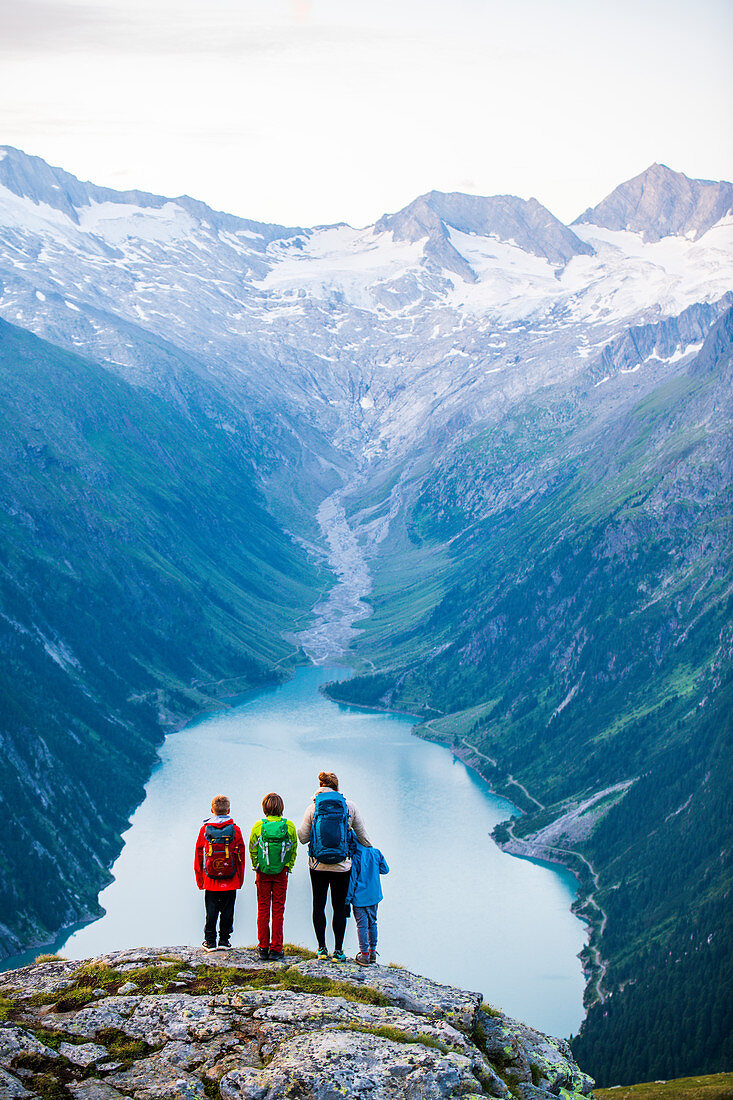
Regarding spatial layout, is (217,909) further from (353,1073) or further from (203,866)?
(353,1073)

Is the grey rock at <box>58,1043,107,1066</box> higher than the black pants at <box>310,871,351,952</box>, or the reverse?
the black pants at <box>310,871,351,952</box>

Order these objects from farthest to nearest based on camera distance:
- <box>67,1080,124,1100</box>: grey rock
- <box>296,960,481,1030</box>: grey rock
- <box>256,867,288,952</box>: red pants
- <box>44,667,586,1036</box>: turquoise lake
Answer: <box>44,667,586,1036</box>: turquoise lake
<box>256,867,288,952</box>: red pants
<box>296,960,481,1030</box>: grey rock
<box>67,1080,124,1100</box>: grey rock

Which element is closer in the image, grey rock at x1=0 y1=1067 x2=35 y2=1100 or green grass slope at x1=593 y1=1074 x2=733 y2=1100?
grey rock at x1=0 y1=1067 x2=35 y2=1100

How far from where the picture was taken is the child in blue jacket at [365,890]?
3106 centimetres

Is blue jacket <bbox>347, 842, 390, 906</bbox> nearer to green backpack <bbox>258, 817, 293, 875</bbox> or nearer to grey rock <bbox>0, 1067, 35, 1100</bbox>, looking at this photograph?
green backpack <bbox>258, 817, 293, 875</bbox>

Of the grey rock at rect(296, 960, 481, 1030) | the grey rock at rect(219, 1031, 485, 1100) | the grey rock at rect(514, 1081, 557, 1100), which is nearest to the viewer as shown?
the grey rock at rect(219, 1031, 485, 1100)

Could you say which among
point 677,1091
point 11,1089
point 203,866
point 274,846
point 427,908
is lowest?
point 11,1089

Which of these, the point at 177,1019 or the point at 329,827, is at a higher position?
the point at 329,827

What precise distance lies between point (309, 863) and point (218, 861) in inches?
105

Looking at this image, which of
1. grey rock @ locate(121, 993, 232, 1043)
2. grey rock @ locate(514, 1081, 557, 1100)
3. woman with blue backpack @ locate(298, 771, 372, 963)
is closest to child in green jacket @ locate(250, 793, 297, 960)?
woman with blue backpack @ locate(298, 771, 372, 963)

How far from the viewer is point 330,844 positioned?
1190 inches

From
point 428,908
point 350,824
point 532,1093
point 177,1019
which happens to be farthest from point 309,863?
point 428,908

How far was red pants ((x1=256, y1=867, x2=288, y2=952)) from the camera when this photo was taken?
30625 millimetres

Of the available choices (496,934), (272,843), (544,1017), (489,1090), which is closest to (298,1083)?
(489,1090)
